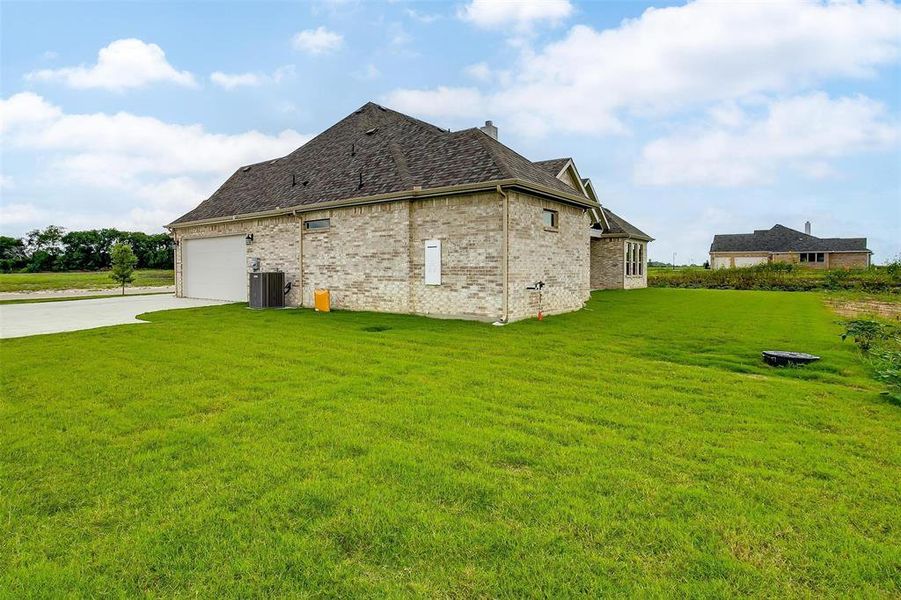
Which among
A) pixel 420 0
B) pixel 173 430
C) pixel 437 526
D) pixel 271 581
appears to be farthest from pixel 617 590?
pixel 420 0

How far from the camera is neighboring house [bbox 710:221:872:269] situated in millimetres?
50875

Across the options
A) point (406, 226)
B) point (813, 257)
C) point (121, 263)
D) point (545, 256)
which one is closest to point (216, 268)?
point (121, 263)

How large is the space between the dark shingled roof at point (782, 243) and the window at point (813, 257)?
1.24 ft

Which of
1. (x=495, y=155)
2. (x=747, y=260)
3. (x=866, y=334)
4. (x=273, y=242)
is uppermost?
(x=495, y=155)

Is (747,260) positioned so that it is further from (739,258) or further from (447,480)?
(447,480)

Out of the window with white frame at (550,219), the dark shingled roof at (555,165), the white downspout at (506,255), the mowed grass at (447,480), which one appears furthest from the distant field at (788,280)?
the mowed grass at (447,480)

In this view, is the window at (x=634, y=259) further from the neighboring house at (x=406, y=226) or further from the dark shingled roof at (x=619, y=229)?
the neighboring house at (x=406, y=226)

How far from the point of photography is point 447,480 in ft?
11.2

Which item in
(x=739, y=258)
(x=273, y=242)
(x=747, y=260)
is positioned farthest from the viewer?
(x=739, y=258)

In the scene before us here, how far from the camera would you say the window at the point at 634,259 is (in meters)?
28.3

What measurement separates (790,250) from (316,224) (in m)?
56.3

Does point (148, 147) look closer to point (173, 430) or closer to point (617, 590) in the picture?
point (173, 430)

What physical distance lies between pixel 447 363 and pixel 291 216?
12.0m

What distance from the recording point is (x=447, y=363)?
7605 millimetres
